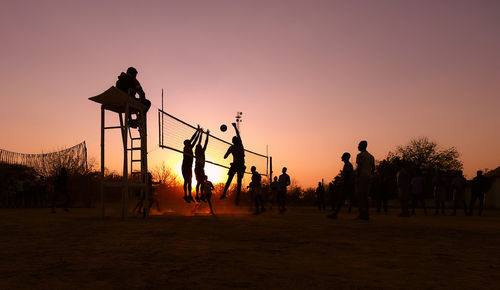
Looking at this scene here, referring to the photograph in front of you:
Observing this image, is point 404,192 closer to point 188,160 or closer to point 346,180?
point 346,180

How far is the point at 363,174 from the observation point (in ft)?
38.5

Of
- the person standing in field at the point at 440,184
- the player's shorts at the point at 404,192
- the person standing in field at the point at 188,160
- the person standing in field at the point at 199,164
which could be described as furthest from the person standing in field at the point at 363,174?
the person standing in field at the point at 440,184

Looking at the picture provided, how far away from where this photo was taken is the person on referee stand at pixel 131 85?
10477mm

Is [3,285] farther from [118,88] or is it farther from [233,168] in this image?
[233,168]

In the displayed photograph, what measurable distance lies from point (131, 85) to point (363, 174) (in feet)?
22.6

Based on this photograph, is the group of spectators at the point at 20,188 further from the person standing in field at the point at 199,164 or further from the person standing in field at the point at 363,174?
the person standing in field at the point at 363,174

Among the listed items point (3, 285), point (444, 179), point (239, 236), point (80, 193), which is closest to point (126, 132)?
point (239, 236)

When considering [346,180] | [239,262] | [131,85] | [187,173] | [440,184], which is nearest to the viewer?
[239,262]

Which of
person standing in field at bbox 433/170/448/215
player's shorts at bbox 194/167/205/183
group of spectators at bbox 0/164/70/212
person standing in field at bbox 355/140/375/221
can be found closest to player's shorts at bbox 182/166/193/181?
player's shorts at bbox 194/167/205/183

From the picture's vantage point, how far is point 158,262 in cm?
413

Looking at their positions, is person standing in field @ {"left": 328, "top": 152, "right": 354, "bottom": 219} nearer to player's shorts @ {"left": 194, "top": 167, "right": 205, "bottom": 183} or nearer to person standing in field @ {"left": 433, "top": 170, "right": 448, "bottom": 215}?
player's shorts @ {"left": 194, "top": 167, "right": 205, "bottom": 183}

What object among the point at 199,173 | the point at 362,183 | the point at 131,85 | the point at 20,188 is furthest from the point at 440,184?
the point at 20,188

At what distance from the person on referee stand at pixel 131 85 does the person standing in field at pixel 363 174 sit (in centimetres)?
630

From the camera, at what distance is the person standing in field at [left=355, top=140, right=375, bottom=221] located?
38.3 ft
